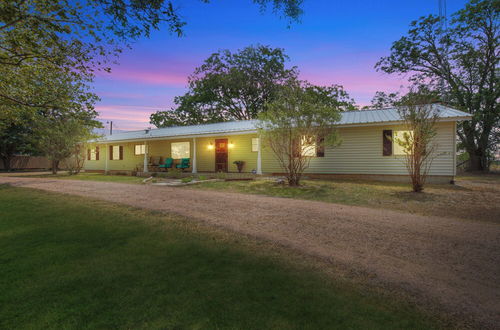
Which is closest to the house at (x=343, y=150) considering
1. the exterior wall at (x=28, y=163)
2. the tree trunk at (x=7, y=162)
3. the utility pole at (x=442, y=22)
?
the utility pole at (x=442, y=22)

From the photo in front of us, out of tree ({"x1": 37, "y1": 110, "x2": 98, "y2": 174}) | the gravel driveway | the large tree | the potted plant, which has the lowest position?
the gravel driveway

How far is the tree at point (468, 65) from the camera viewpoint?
18312 millimetres

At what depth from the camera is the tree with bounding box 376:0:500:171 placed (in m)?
18.3

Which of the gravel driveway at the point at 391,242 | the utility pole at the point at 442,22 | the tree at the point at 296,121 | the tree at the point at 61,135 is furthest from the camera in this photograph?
the utility pole at the point at 442,22

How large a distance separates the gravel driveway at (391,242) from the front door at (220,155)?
9155 mm

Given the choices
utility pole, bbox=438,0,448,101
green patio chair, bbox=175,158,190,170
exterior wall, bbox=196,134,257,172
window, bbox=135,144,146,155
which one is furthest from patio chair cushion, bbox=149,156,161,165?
utility pole, bbox=438,0,448,101

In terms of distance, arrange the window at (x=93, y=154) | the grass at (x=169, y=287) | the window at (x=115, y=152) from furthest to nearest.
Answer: the window at (x=93, y=154) → the window at (x=115, y=152) → the grass at (x=169, y=287)

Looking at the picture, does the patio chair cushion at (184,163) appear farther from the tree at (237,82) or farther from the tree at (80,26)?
the tree at (237,82)

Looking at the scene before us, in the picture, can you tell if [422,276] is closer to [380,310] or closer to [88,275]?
[380,310]

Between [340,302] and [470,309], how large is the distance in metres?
1.19

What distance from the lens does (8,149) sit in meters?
25.7

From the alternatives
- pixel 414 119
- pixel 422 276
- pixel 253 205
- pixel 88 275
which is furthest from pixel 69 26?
pixel 414 119

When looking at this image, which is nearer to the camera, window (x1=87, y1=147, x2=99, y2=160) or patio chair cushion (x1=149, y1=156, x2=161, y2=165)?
patio chair cushion (x1=149, y1=156, x2=161, y2=165)

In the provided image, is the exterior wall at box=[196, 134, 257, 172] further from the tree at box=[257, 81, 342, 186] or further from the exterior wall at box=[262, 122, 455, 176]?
the tree at box=[257, 81, 342, 186]
